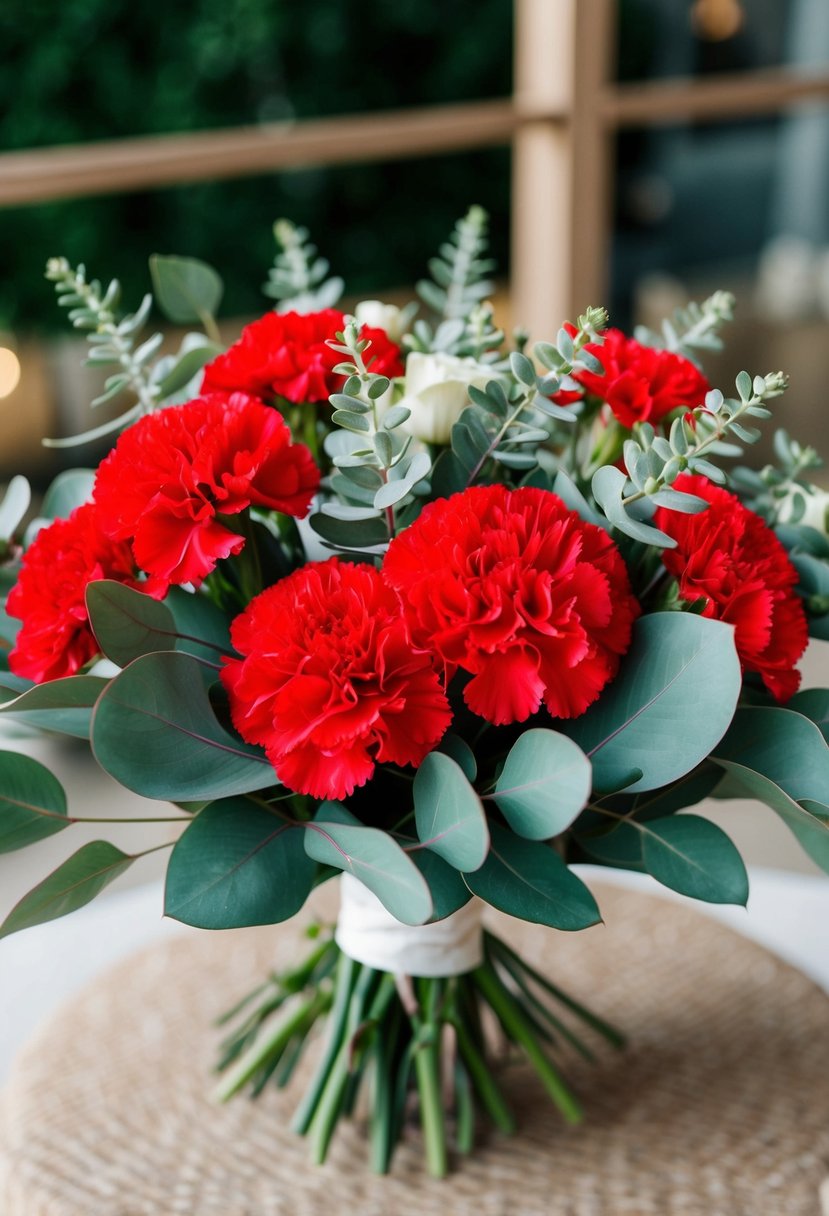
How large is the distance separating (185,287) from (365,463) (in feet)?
0.82

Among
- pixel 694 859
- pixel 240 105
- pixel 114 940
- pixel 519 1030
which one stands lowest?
pixel 240 105

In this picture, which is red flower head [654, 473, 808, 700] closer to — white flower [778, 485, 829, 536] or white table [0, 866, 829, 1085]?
white flower [778, 485, 829, 536]

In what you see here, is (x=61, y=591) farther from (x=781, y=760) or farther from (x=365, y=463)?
(x=781, y=760)

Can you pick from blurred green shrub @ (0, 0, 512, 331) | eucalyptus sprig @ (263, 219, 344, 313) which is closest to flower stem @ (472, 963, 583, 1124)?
eucalyptus sprig @ (263, 219, 344, 313)

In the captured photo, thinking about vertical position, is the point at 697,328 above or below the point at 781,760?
above

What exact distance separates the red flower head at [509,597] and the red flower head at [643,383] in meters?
0.11

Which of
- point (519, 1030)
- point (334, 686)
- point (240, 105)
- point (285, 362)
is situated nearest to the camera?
point (334, 686)

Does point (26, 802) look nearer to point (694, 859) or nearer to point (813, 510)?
point (694, 859)

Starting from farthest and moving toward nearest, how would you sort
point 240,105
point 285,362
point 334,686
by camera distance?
point 240,105, point 285,362, point 334,686

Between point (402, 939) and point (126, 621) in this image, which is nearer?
point (126, 621)

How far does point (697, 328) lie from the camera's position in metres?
0.65

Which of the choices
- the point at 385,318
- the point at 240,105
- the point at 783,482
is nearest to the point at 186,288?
the point at 385,318

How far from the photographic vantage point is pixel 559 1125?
2.29ft

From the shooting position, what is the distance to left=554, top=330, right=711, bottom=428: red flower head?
0.57m
